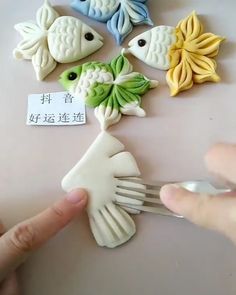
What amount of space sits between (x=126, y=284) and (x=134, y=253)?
4cm

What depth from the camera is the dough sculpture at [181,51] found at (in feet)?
2.26

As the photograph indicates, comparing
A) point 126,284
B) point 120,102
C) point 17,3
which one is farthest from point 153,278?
point 17,3

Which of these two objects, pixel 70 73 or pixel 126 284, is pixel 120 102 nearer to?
pixel 70 73

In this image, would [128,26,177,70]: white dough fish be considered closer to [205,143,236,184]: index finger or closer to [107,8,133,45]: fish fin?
[107,8,133,45]: fish fin

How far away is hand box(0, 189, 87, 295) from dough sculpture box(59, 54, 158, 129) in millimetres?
138

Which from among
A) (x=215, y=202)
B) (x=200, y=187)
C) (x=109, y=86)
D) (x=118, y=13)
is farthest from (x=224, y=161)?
(x=118, y=13)

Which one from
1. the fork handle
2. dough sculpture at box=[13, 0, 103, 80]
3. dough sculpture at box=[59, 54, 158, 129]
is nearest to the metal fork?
the fork handle

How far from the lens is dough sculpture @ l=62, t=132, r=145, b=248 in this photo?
0.60 metres

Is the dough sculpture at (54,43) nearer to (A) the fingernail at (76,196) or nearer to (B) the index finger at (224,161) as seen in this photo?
(A) the fingernail at (76,196)

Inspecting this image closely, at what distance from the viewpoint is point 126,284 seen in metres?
0.58

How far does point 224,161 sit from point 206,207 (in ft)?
0.16

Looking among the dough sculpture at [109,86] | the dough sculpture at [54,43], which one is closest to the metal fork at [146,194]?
the dough sculpture at [109,86]

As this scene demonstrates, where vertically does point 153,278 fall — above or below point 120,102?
below

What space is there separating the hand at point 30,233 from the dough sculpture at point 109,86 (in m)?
0.14
